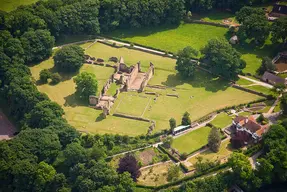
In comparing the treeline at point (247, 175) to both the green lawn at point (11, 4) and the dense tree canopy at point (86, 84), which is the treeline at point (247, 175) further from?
the green lawn at point (11, 4)

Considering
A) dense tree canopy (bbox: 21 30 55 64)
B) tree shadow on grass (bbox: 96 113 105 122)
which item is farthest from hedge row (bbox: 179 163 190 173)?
dense tree canopy (bbox: 21 30 55 64)

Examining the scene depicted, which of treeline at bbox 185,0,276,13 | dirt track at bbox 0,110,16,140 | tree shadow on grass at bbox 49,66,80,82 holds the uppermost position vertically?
treeline at bbox 185,0,276,13

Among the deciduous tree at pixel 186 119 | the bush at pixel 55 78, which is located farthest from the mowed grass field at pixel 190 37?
the deciduous tree at pixel 186 119

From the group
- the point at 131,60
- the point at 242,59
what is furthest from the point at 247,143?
the point at 131,60

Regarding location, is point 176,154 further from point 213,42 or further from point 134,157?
point 213,42

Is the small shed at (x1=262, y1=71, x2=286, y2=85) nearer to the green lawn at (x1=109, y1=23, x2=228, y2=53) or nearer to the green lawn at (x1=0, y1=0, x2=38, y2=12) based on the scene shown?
the green lawn at (x1=109, y1=23, x2=228, y2=53)

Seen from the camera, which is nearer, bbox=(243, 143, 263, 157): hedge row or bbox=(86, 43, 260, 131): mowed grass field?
bbox=(243, 143, 263, 157): hedge row
